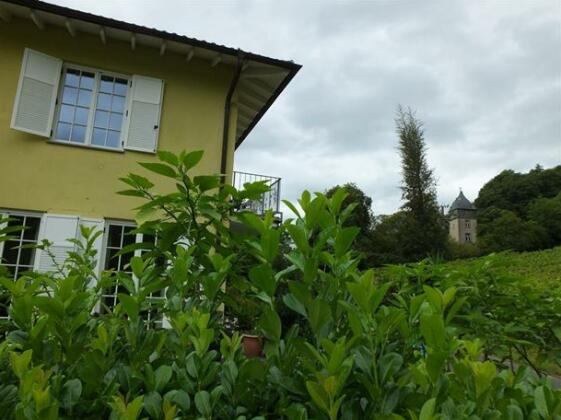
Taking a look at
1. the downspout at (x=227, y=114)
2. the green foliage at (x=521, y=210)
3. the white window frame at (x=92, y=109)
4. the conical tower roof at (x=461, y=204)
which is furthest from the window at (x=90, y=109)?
the conical tower roof at (x=461, y=204)

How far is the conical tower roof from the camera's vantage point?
226ft

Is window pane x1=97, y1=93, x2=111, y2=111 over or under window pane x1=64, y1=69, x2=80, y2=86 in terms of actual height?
under

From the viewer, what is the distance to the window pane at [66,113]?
735cm

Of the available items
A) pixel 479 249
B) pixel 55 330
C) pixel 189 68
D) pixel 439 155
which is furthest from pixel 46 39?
pixel 479 249

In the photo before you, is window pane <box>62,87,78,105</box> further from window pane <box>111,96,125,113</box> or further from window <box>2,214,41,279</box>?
window <box>2,214,41,279</box>

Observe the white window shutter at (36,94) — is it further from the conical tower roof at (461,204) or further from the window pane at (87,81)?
the conical tower roof at (461,204)

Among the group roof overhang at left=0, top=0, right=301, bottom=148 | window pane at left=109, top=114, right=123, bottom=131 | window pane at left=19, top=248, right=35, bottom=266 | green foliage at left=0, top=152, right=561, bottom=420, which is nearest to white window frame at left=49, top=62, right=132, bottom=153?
window pane at left=109, top=114, right=123, bottom=131

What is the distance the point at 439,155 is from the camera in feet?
113

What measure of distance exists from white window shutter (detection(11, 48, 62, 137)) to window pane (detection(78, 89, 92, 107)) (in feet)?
1.41

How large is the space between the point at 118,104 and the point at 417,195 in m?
26.6

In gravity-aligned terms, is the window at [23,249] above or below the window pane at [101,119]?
below

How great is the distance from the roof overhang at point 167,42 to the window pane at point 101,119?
1.25 metres

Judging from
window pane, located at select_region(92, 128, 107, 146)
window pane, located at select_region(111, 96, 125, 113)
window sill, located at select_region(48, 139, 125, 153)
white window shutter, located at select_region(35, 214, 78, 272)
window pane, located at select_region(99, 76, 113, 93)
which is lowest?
white window shutter, located at select_region(35, 214, 78, 272)

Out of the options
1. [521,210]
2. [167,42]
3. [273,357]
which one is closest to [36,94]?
[167,42]
